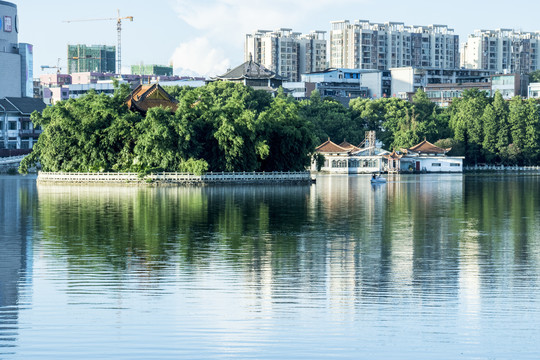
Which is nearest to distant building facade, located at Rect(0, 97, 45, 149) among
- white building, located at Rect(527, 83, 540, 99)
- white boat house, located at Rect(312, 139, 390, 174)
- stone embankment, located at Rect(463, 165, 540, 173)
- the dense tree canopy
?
the dense tree canopy

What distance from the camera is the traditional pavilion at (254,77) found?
122625 millimetres

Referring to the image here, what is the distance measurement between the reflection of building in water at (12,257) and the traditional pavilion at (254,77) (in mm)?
76277

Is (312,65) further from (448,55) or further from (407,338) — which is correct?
(407,338)

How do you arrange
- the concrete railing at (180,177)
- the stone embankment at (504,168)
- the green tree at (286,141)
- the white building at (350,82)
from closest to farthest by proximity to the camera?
1. the concrete railing at (180,177)
2. the green tree at (286,141)
3. the stone embankment at (504,168)
4. the white building at (350,82)

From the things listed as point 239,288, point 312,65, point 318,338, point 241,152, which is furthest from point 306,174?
point 312,65

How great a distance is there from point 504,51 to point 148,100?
12969cm

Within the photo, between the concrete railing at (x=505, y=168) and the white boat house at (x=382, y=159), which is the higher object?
the white boat house at (x=382, y=159)

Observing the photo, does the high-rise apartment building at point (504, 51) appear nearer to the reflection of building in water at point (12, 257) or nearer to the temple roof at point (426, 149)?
the temple roof at point (426, 149)

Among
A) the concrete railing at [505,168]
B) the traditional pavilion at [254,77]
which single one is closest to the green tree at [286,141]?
the concrete railing at [505,168]

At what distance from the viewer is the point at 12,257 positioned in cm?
2312

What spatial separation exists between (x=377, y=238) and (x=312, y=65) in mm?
158140

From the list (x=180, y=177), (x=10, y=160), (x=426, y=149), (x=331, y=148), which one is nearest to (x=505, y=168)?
(x=426, y=149)

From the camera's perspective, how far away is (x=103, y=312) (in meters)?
15.3

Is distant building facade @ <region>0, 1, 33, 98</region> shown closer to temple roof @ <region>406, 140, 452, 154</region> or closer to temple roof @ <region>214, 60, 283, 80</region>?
temple roof @ <region>214, 60, 283, 80</region>
